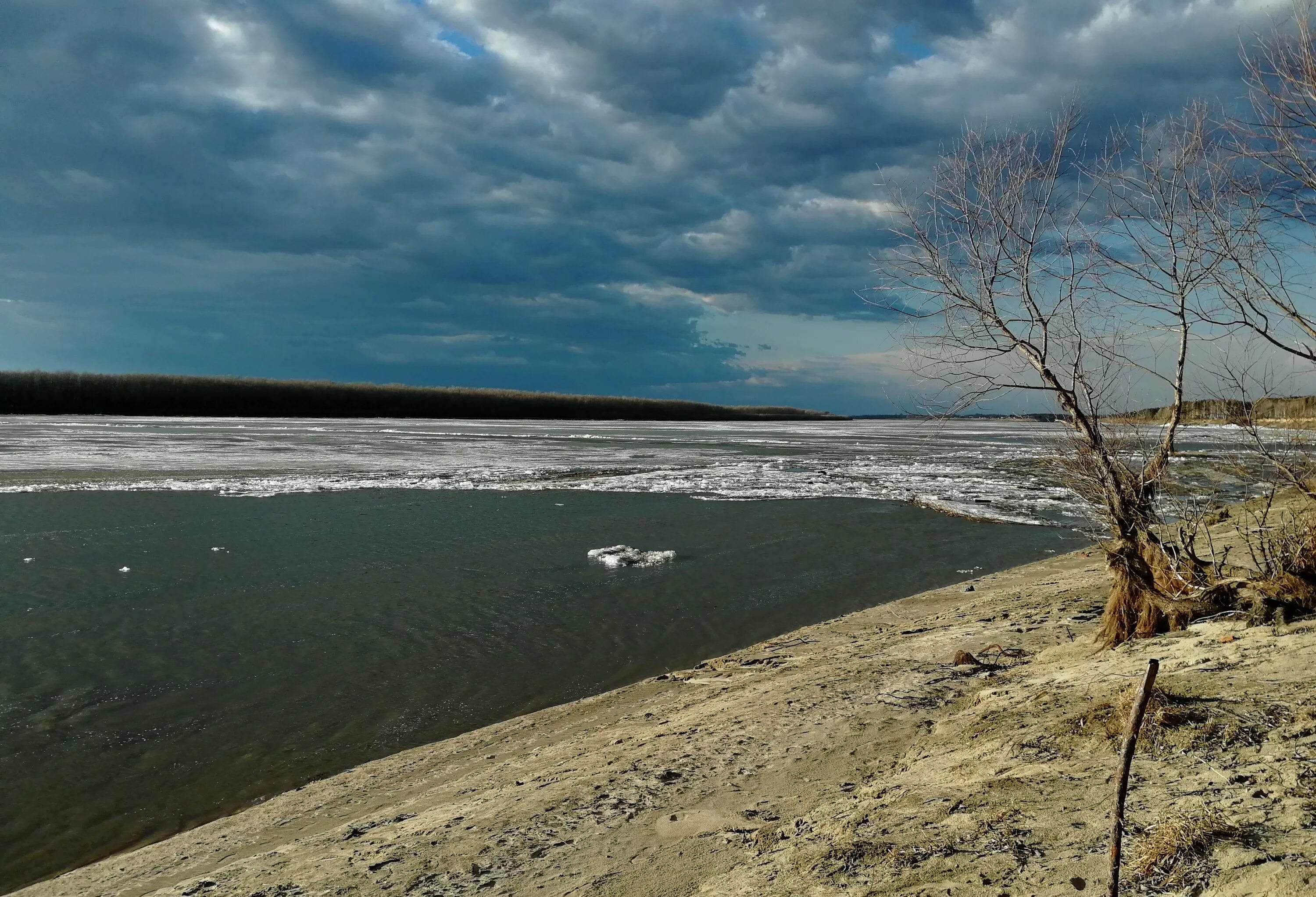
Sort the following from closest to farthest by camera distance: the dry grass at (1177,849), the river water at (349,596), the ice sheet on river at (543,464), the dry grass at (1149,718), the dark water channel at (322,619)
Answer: the dry grass at (1177,849) < the dry grass at (1149,718) < the dark water channel at (322,619) < the river water at (349,596) < the ice sheet on river at (543,464)

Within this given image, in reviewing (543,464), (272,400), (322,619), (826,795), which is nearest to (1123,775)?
(826,795)

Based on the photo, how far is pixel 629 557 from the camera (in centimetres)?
1151

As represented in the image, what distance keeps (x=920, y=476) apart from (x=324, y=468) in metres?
16.6

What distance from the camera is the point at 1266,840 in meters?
2.79

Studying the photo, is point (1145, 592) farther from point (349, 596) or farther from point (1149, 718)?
point (349, 596)

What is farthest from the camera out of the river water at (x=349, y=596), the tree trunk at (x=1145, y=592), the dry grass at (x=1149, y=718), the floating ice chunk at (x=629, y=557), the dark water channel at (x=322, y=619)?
the floating ice chunk at (x=629, y=557)

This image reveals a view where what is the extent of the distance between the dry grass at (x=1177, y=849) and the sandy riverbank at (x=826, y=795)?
0.02 m

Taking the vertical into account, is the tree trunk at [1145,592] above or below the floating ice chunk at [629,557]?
above

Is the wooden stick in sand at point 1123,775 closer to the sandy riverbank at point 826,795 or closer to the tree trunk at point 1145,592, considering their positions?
the sandy riverbank at point 826,795

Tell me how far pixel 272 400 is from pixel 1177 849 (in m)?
81.5

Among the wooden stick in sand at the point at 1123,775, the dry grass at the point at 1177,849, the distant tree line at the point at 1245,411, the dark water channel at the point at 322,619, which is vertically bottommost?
the dark water channel at the point at 322,619

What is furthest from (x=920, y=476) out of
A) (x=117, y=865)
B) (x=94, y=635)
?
(x=117, y=865)

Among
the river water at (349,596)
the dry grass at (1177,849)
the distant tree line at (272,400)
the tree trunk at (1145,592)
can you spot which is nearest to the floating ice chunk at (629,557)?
the river water at (349,596)

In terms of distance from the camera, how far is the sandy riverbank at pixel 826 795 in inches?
120
